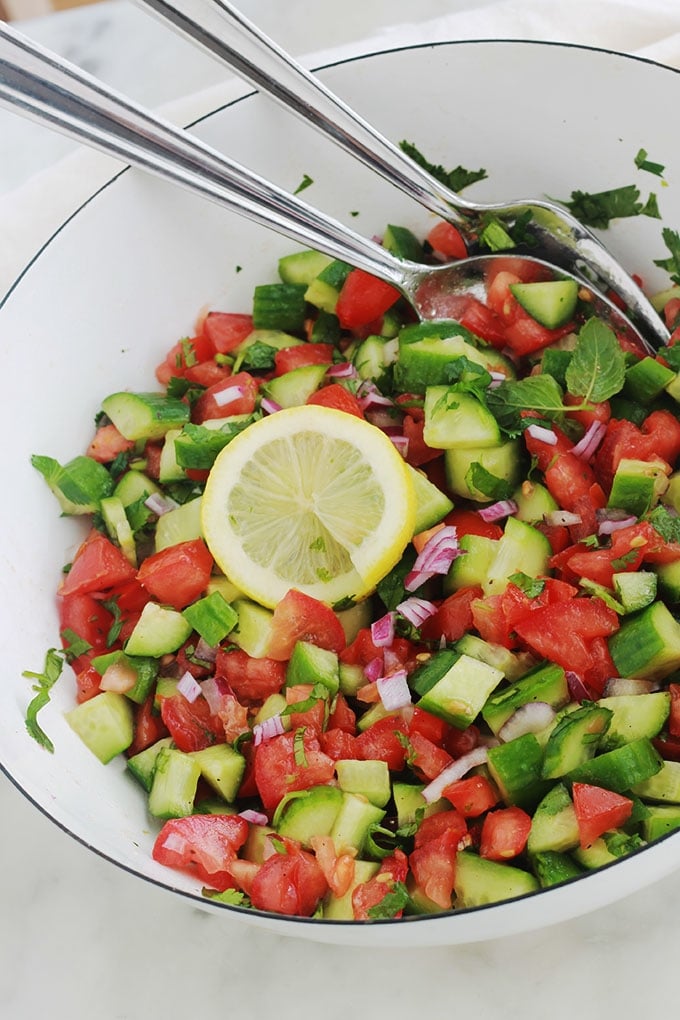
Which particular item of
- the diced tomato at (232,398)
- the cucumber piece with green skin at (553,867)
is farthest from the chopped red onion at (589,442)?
the cucumber piece with green skin at (553,867)

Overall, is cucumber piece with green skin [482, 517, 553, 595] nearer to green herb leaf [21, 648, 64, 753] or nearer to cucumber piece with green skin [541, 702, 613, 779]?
cucumber piece with green skin [541, 702, 613, 779]

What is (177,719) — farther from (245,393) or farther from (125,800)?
(245,393)

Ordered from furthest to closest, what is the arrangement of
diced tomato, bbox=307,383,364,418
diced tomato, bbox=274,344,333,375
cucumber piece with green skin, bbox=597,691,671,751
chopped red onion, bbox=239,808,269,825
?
1. diced tomato, bbox=274,344,333,375
2. diced tomato, bbox=307,383,364,418
3. chopped red onion, bbox=239,808,269,825
4. cucumber piece with green skin, bbox=597,691,671,751

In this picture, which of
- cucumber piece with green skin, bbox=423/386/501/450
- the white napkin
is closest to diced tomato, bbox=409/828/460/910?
cucumber piece with green skin, bbox=423/386/501/450

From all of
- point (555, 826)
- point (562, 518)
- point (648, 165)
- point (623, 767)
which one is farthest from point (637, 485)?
point (648, 165)

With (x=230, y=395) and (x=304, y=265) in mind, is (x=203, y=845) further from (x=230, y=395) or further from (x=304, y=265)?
(x=304, y=265)

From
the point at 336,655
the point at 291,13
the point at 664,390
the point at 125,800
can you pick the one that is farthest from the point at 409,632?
the point at 291,13
